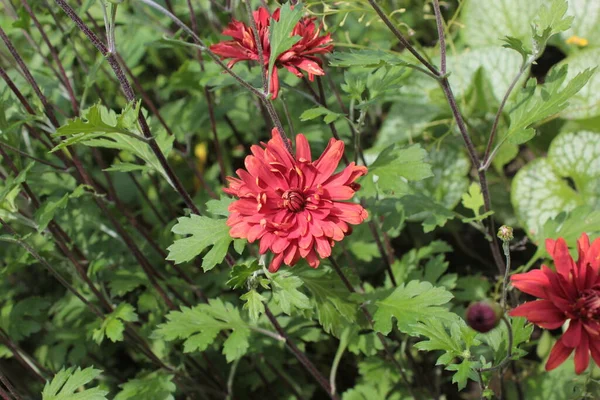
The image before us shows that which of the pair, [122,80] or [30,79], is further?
[30,79]

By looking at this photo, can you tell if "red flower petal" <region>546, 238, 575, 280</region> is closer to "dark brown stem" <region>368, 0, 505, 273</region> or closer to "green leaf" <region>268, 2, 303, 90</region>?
"dark brown stem" <region>368, 0, 505, 273</region>

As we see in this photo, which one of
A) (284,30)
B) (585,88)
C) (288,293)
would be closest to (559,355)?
(288,293)

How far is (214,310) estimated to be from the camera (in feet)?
5.88

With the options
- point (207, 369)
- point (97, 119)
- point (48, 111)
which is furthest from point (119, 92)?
point (97, 119)

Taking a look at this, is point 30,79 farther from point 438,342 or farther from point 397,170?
point 438,342

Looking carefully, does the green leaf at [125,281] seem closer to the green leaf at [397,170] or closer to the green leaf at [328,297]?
the green leaf at [328,297]

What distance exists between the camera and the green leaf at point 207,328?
1.68 metres

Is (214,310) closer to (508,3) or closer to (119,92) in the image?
(119,92)

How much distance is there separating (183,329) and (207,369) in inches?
23.3

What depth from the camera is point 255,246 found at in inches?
87.3

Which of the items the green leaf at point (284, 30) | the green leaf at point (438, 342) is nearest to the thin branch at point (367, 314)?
the green leaf at point (438, 342)

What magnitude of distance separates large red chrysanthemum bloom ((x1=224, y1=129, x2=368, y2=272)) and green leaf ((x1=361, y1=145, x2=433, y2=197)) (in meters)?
0.22

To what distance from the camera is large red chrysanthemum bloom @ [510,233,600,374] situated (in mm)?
1154

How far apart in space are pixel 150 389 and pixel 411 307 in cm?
81
